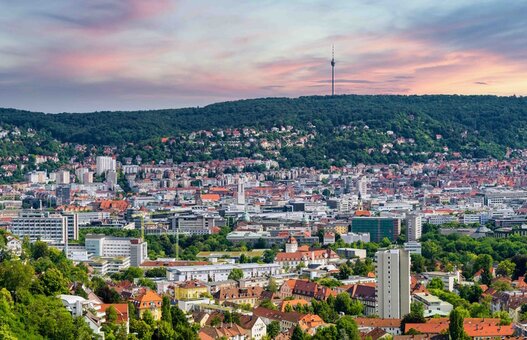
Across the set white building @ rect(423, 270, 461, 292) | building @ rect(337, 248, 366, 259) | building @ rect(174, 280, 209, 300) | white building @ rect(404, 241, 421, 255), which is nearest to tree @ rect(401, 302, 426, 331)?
white building @ rect(423, 270, 461, 292)

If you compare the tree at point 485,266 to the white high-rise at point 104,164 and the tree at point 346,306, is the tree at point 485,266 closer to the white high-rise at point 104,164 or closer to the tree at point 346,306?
the tree at point 346,306

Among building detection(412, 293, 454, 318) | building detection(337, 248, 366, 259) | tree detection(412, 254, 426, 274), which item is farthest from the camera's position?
building detection(337, 248, 366, 259)

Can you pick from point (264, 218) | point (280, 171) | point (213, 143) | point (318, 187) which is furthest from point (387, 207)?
point (213, 143)

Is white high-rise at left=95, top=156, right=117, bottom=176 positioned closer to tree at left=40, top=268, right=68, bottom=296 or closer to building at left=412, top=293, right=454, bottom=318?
building at left=412, top=293, right=454, bottom=318

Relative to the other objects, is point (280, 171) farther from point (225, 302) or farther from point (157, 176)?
point (225, 302)

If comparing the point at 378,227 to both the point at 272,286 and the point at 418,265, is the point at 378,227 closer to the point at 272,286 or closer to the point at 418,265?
the point at 418,265

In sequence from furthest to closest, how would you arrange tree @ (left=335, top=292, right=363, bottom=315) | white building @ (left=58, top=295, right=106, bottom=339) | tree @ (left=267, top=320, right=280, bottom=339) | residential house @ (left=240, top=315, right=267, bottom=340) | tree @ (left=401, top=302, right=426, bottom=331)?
tree @ (left=335, top=292, right=363, bottom=315) → tree @ (left=401, top=302, right=426, bottom=331) → tree @ (left=267, top=320, right=280, bottom=339) → residential house @ (left=240, top=315, right=267, bottom=340) → white building @ (left=58, top=295, right=106, bottom=339)
